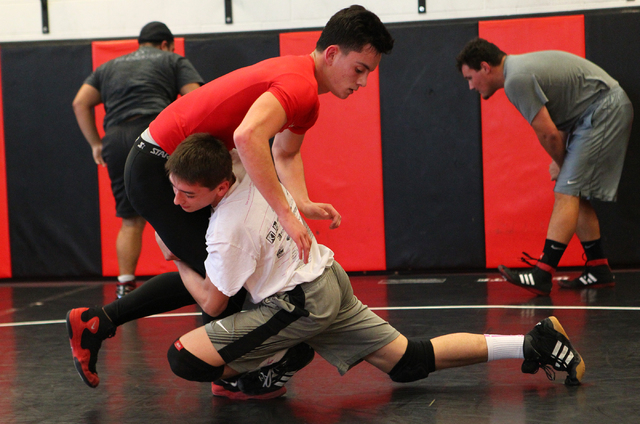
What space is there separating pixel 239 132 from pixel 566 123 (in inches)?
93.6

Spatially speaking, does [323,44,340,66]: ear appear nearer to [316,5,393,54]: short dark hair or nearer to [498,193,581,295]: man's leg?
[316,5,393,54]: short dark hair

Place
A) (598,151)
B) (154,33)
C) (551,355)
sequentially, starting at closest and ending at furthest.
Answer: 1. (551,355)
2. (598,151)
3. (154,33)

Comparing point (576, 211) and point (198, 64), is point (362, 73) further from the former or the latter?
point (198, 64)

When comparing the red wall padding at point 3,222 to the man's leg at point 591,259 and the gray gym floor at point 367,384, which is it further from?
the man's leg at point 591,259

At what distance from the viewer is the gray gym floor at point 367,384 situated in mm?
1772

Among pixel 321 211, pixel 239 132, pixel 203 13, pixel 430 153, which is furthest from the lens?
pixel 203 13

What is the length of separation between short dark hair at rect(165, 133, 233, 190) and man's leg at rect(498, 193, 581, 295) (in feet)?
6.42

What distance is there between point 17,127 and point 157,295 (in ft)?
9.63

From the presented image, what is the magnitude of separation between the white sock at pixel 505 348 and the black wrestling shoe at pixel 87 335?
44.8 inches

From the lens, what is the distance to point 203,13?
460 cm

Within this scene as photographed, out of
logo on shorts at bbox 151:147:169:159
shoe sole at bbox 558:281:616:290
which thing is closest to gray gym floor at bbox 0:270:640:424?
shoe sole at bbox 558:281:616:290

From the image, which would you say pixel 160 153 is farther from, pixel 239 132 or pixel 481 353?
pixel 481 353

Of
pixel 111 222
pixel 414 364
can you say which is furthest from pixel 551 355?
pixel 111 222

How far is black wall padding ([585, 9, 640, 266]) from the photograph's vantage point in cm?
411
